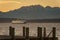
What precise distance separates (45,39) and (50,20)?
9975cm

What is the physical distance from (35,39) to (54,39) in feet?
4.46

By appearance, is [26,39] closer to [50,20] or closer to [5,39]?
[5,39]

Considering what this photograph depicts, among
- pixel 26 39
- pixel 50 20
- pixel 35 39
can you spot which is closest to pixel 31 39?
pixel 35 39

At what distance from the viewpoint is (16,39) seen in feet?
62.5

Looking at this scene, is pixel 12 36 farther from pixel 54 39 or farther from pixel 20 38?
pixel 54 39

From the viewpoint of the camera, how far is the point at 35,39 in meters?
19.6

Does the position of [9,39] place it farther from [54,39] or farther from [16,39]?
[54,39]

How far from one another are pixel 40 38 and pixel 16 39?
1532 mm

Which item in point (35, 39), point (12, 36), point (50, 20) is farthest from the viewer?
point (50, 20)

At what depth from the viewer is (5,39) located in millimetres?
18453

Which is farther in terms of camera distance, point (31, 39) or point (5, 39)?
point (31, 39)

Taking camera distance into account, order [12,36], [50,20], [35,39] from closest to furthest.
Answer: [12,36], [35,39], [50,20]

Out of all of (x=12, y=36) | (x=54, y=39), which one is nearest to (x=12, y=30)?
(x=12, y=36)

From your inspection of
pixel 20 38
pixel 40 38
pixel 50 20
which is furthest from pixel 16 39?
pixel 50 20
